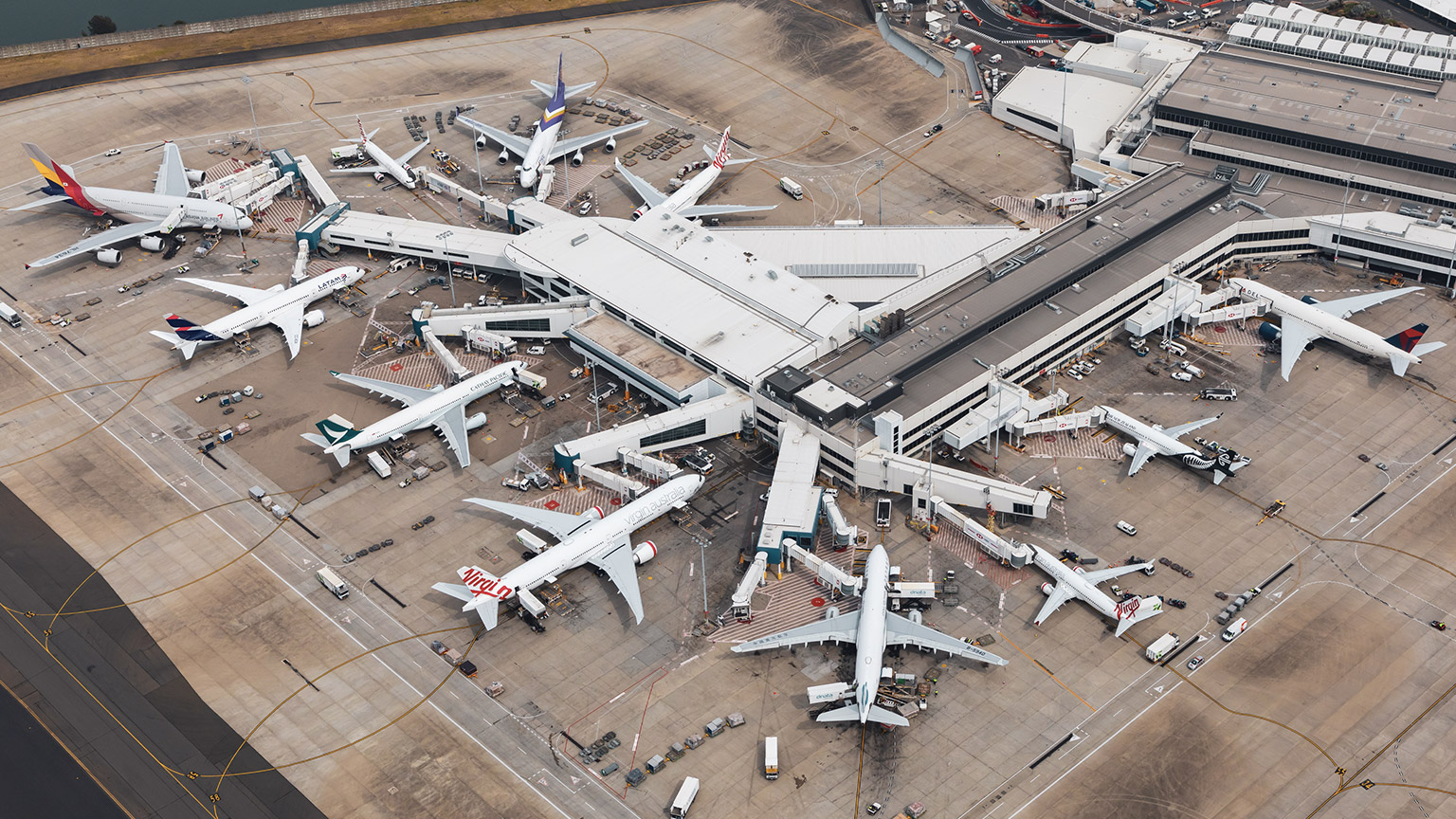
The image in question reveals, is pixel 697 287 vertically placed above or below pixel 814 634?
above

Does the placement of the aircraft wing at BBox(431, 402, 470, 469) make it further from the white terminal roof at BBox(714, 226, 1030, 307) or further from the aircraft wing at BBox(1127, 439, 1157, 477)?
the aircraft wing at BBox(1127, 439, 1157, 477)

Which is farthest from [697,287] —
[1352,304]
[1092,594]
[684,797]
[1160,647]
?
[1352,304]

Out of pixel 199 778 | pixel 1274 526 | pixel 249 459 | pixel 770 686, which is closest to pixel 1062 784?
pixel 770 686

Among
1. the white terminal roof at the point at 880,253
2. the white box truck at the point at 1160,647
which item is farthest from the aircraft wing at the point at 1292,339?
the white box truck at the point at 1160,647

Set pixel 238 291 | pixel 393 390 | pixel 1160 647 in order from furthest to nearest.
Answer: pixel 238 291 → pixel 393 390 → pixel 1160 647

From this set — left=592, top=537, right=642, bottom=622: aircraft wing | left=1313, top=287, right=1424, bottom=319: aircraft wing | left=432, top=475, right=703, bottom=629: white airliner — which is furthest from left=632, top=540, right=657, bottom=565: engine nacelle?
left=1313, top=287, right=1424, bottom=319: aircraft wing

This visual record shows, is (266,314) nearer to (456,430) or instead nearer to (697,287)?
(456,430)
